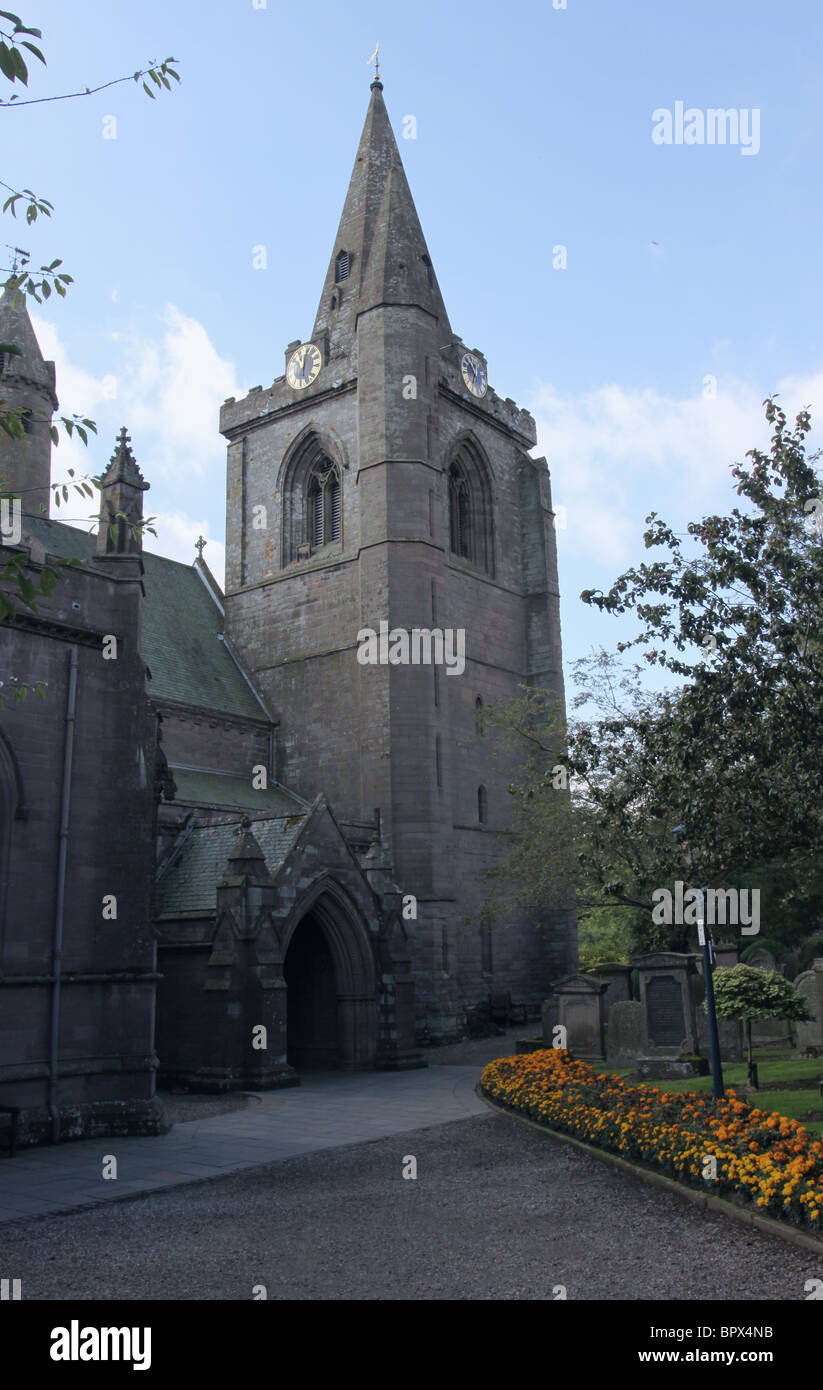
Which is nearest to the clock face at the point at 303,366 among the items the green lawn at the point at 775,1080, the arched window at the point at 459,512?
the arched window at the point at 459,512

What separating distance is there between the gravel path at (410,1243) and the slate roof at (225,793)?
51.3ft

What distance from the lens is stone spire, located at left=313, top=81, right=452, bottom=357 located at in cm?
3322

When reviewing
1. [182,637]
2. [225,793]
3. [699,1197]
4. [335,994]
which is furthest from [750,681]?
[182,637]

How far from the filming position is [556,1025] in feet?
75.2

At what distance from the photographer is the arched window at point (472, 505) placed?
36.0m

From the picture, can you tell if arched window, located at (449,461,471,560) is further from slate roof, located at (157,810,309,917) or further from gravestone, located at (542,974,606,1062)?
gravestone, located at (542,974,606,1062)

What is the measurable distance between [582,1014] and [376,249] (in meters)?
25.0

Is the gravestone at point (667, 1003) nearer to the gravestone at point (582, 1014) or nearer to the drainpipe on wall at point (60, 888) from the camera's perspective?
the gravestone at point (582, 1014)

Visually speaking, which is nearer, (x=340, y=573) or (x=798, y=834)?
(x=798, y=834)

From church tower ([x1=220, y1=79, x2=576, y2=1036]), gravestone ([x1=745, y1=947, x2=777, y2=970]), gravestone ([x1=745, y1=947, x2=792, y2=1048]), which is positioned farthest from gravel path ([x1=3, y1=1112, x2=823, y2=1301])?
gravestone ([x1=745, y1=947, x2=777, y2=970])
